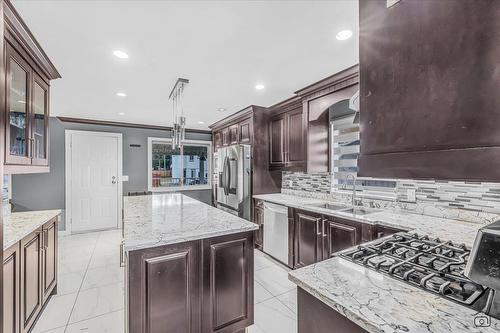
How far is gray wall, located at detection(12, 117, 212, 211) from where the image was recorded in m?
4.42

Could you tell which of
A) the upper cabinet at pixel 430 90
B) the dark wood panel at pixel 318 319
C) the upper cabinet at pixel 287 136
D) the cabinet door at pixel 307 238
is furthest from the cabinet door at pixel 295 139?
the upper cabinet at pixel 430 90

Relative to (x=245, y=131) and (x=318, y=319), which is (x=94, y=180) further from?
(x=318, y=319)

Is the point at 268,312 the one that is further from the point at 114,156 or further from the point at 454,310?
the point at 114,156

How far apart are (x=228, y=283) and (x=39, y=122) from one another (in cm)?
235

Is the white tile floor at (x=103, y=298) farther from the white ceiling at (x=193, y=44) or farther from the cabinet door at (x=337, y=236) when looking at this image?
the white ceiling at (x=193, y=44)

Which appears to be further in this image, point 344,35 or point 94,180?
point 94,180

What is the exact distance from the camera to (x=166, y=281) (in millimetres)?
1519

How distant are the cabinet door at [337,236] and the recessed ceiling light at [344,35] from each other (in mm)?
1683

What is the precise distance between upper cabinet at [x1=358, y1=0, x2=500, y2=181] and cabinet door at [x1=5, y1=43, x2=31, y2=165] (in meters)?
2.23


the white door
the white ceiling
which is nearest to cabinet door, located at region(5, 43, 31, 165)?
the white ceiling

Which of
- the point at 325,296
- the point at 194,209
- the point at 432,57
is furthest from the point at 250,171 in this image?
the point at 432,57

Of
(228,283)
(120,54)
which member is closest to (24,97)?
(120,54)

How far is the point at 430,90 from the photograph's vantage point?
1.78ft

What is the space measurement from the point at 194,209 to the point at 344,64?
216 cm
